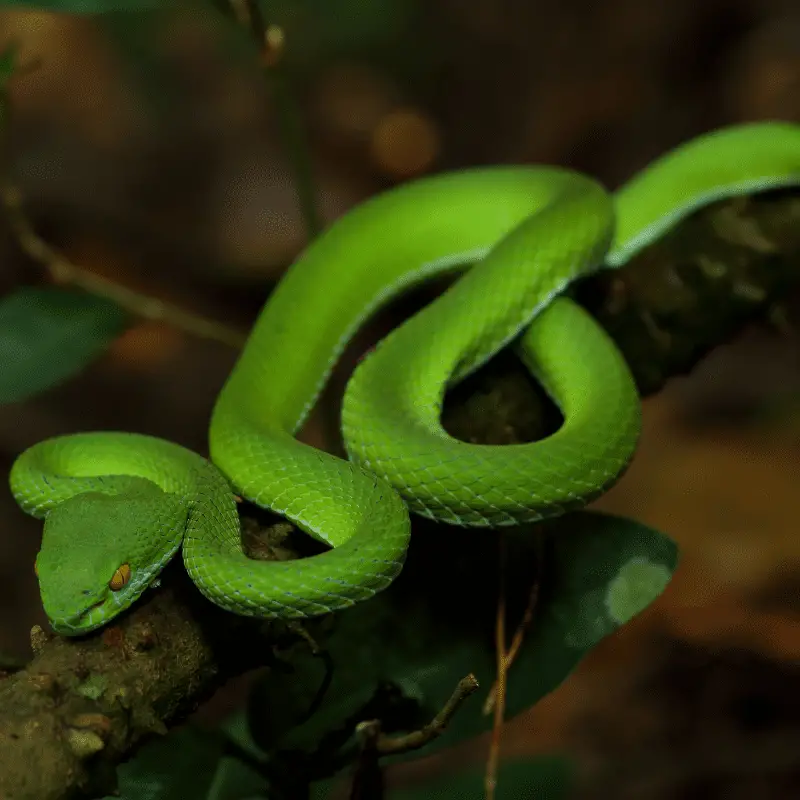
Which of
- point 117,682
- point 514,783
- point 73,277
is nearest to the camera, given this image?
point 117,682

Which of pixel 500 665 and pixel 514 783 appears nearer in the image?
pixel 500 665

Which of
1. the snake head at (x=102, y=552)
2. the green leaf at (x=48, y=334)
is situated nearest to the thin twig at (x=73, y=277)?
the green leaf at (x=48, y=334)

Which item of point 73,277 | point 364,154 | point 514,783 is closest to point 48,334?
point 73,277

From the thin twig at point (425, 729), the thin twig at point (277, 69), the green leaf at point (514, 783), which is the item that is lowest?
the green leaf at point (514, 783)

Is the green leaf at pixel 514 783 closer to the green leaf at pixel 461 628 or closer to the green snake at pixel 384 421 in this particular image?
the green leaf at pixel 461 628

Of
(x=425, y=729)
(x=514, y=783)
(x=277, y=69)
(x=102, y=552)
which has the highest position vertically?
(x=277, y=69)

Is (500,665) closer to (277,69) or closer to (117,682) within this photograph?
(117,682)

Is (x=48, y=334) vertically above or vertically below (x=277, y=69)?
below
